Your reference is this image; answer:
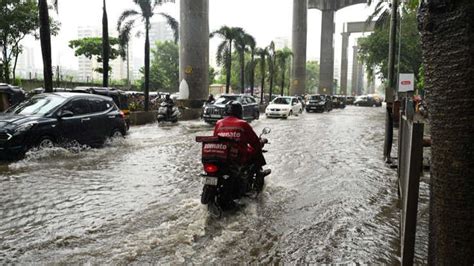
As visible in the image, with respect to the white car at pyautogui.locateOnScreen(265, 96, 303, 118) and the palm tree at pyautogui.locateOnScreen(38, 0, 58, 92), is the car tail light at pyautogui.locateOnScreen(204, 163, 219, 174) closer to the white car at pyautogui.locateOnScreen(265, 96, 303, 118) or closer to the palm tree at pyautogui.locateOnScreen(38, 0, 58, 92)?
the palm tree at pyautogui.locateOnScreen(38, 0, 58, 92)

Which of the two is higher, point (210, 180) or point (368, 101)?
point (368, 101)

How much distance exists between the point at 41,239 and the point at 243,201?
113 inches

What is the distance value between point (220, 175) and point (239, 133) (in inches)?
25.6

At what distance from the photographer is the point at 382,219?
226 inches

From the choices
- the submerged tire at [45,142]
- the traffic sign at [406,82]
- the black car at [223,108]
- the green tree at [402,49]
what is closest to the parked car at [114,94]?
the black car at [223,108]

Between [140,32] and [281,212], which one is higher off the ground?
[140,32]

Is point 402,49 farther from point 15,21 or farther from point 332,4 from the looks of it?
point 15,21

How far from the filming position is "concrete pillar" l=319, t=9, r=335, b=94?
202 ft

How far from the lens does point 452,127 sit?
1.97 m

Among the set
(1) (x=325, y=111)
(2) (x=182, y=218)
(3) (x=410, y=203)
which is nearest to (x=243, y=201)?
(2) (x=182, y=218)

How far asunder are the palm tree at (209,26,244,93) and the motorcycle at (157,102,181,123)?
1080cm

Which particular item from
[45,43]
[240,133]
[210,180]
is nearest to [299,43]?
[45,43]

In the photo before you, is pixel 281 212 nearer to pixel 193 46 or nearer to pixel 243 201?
pixel 243 201

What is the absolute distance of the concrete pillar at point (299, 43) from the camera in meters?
51.2
